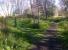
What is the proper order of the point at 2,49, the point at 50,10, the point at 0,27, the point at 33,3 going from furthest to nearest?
the point at 50,10 < the point at 33,3 < the point at 0,27 < the point at 2,49

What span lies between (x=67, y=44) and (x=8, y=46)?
3.74 meters

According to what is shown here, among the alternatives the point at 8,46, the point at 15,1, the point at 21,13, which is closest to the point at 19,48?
the point at 8,46

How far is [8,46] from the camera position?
29.9ft

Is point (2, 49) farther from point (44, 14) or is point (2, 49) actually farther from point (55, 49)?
point (44, 14)

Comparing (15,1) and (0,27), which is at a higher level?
(15,1)

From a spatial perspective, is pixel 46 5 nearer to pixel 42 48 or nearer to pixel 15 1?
pixel 15 1

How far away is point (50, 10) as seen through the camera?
52.6 meters

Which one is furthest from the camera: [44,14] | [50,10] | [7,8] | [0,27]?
[50,10]

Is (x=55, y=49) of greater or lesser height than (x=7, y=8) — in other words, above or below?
below

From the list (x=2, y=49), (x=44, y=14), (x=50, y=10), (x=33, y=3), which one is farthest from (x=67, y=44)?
(x=50, y=10)

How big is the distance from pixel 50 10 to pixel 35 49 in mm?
42246

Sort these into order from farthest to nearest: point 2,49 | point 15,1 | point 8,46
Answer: point 15,1, point 8,46, point 2,49

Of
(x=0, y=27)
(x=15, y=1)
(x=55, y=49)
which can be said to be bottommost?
(x=55, y=49)

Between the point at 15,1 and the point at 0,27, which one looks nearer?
the point at 0,27
